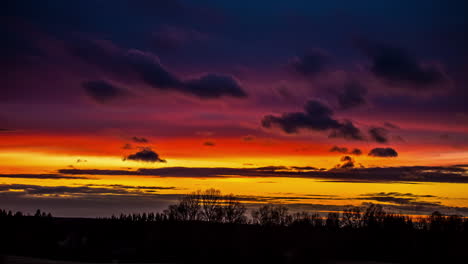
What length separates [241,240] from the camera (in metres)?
130

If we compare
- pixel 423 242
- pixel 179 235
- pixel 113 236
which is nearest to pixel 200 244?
pixel 179 235

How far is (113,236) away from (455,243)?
396 feet

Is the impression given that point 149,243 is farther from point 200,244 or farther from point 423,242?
point 423,242

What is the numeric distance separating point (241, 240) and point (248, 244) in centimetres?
578

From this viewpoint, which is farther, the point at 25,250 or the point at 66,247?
the point at 66,247

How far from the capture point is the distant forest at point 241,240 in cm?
11762

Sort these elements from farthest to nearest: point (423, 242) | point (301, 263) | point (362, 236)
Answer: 1. point (362, 236)
2. point (423, 242)
3. point (301, 263)

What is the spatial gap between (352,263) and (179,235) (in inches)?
1999

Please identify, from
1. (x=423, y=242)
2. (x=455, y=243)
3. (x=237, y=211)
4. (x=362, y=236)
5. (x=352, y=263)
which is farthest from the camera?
(x=237, y=211)

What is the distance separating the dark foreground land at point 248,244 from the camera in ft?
380

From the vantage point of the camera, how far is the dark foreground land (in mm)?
115688

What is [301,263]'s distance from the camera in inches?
3113

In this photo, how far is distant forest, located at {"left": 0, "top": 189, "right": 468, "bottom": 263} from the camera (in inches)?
4631

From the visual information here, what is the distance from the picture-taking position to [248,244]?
125 metres
